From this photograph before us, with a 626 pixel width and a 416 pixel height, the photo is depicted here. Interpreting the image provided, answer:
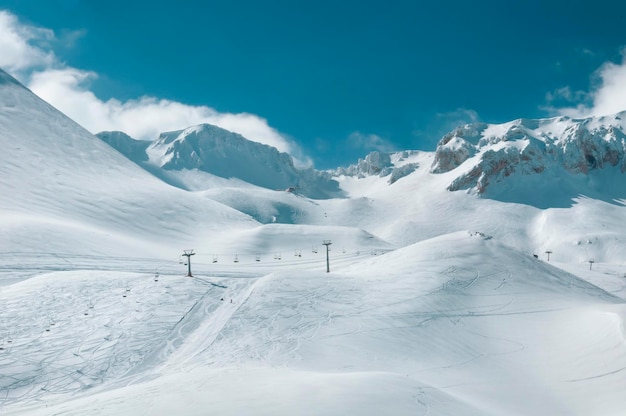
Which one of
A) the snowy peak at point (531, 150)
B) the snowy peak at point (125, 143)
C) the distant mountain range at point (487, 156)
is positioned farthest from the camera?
the snowy peak at point (125, 143)

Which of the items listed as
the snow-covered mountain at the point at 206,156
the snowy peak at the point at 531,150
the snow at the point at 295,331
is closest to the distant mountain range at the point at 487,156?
the snowy peak at the point at 531,150

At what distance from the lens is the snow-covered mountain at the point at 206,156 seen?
17662 centimetres

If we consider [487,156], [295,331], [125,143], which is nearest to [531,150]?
[487,156]

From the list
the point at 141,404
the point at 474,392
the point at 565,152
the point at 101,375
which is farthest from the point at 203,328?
the point at 565,152

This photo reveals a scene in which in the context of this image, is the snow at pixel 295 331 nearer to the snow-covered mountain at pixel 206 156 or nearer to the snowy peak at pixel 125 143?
the snow-covered mountain at pixel 206 156

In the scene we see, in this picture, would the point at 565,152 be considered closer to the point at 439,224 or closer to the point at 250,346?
the point at 439,224

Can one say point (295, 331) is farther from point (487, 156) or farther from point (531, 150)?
point (531, 150)

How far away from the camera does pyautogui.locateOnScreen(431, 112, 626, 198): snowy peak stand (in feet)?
424

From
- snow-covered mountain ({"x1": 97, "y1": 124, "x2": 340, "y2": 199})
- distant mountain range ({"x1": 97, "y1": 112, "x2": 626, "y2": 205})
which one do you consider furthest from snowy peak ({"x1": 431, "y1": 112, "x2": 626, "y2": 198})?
snow-covered mountain ({"x1": 97, "y1": 124, "x2": 340, "y2": 199})

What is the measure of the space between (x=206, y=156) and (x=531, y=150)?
373ft

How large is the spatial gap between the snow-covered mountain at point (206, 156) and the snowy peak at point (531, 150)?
58.7 meters

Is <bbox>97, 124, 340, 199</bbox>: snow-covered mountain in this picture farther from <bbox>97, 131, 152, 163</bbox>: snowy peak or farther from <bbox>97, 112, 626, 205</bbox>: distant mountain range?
<bbox>97, 112, 626, 205</bbox>: distant mountain range

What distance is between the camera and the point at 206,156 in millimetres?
183500

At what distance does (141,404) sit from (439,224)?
333 feet
